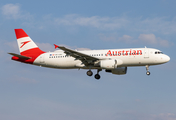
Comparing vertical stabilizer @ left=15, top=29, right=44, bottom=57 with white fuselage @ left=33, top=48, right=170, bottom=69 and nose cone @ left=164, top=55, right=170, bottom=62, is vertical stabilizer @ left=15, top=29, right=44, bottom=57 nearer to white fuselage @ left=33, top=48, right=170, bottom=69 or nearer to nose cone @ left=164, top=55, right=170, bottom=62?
white fuselage @ left=33, top=48, right=170, bottom=69

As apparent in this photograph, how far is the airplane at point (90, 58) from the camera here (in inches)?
1670

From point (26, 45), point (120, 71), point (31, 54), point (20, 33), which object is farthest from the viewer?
point (20, 33)

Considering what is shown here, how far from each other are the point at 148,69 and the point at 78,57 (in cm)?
1099

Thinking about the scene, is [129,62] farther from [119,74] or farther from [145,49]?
[119,74]

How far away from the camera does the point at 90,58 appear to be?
43.2 metres

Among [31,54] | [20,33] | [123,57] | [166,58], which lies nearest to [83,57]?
[123,57]

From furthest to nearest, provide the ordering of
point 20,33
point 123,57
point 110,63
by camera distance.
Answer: point 20,33 → point 123,57 → point 110,63

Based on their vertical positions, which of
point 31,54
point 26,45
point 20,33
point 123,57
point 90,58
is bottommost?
point 90,58

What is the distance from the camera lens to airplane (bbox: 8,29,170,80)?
139ft

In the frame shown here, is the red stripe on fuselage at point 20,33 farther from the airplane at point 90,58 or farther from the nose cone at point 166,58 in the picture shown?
the nose cone at point 166,58

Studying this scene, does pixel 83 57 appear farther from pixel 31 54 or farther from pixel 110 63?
pixel 31 54

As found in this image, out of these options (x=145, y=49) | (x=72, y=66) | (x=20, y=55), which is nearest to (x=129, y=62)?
(x=145, y=49)

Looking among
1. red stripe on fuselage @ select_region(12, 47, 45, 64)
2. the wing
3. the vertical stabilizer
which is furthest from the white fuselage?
the vertical stabilizer

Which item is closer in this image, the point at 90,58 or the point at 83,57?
the point at 83,57
